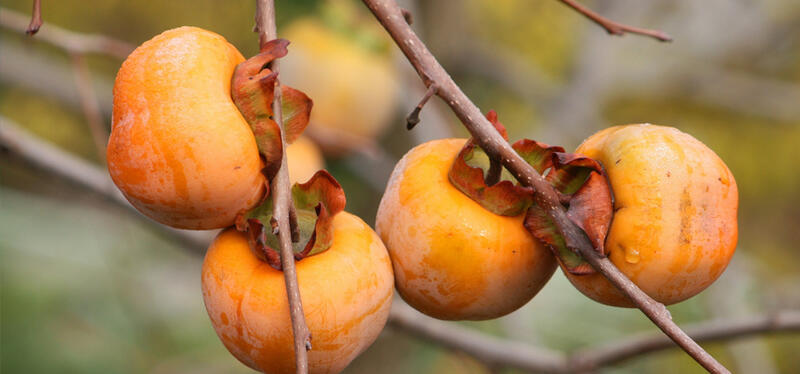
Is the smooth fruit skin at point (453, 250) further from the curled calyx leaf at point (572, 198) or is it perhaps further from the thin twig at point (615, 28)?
the thin twig at point (615, 28)

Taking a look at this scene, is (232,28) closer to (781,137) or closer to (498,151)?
(498,151)

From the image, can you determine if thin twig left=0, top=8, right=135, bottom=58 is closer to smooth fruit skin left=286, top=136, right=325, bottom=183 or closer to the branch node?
smooth fruit skin left=286, top=136, right=325, bottom=183

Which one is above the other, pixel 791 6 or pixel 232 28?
pixel 232 28

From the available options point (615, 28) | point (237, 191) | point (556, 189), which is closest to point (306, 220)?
point (237, 191)

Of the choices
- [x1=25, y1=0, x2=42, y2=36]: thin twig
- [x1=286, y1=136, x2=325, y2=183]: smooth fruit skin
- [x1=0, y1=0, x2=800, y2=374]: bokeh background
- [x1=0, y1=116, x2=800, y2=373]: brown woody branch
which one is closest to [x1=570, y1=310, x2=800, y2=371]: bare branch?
[x1=0, y1=116, x2=800, y2=373]: brown woody branch

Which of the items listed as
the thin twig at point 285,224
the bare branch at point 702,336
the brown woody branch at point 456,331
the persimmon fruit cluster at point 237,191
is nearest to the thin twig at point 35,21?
the persimmon fruit cluster at point 237,191

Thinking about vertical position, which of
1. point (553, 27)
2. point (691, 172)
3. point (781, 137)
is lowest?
point (781, 137)

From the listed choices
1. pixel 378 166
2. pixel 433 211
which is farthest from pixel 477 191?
pixel 378 166
